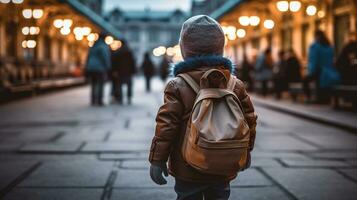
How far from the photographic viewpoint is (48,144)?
7035 millimetres

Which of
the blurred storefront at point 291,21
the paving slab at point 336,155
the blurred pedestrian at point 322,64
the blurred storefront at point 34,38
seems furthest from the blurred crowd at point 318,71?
the blurred storefront at point 34,38

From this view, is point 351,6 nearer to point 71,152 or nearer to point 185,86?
point 71,152

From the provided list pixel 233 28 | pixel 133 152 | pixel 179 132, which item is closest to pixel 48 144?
pixel 133 152

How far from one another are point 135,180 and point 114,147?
2.06 m

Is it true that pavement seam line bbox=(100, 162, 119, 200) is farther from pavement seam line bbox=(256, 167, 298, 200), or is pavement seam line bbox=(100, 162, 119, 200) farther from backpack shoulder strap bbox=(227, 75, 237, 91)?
backpack shoulder strap bbox=(227, 75, 237, 91)

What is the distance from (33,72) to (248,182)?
19023mm

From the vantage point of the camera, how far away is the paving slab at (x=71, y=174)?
4672 millimetres

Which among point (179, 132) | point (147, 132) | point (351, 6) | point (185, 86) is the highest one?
point (351, 6)

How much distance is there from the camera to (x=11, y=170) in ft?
17.3

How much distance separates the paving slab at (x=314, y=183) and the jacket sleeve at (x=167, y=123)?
1.85 meters

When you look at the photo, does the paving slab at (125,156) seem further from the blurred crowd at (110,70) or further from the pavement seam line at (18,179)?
the blurred crowd at (110,70)

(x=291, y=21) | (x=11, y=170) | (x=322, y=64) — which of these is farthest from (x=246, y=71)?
(x=11, y=170)

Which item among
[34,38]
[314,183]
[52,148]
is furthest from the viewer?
[34,38]

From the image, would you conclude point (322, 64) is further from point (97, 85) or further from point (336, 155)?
point (336, 155)
